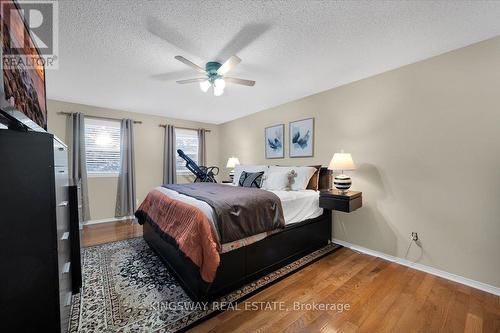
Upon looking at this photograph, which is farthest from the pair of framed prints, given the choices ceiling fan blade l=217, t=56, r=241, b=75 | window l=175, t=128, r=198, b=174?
window l=175, t=128, r=198, b=174

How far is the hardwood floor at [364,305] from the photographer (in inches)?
60.1

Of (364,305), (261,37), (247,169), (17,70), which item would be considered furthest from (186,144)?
(364,305)

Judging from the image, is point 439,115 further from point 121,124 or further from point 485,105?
point 121,124

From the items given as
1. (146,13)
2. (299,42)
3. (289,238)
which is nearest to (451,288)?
(289,238)

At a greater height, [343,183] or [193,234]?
[343,183]

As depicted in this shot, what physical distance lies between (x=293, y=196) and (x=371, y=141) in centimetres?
129

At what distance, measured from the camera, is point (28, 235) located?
937 millimetres

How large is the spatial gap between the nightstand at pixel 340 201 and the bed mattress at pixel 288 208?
145mm

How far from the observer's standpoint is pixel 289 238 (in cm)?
245

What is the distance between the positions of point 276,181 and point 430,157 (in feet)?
6.20

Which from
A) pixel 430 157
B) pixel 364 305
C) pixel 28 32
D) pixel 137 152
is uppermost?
pixel 28 32

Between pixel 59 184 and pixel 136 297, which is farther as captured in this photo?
pixel 136 297

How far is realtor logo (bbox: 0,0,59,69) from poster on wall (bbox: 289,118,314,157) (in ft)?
10.5

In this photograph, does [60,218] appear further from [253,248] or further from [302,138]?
[302,138]
